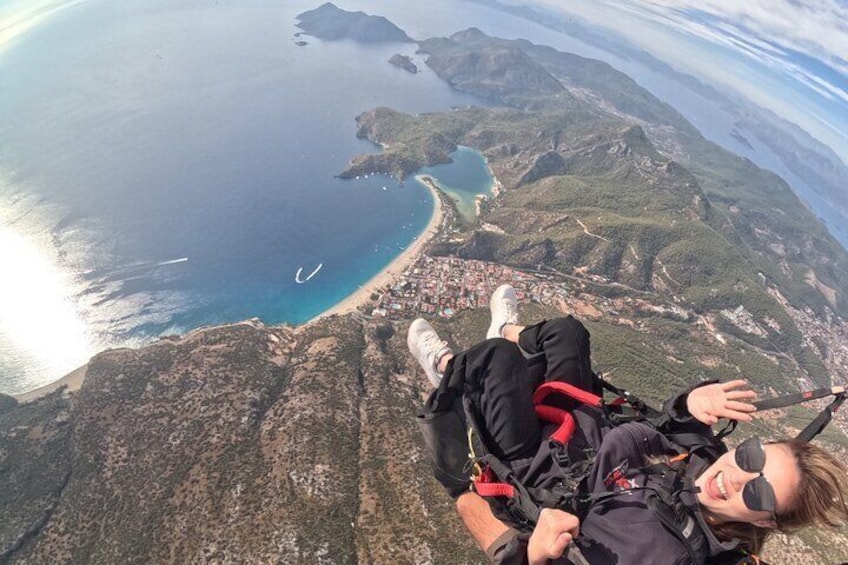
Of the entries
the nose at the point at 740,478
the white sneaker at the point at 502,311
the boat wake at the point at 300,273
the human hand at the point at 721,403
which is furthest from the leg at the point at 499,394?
the boat wake at the point at 300,273

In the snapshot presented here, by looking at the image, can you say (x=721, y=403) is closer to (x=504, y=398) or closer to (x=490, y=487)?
(x=504, y=398)

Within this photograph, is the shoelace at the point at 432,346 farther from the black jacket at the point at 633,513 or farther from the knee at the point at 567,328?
the black jacket at the point at 633,513

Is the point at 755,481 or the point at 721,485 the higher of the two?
the point at 755,481

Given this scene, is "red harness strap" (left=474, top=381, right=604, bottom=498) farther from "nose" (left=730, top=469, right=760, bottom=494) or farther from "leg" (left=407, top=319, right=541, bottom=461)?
"nose" (left=730, top=469, right=760, bottom=494)

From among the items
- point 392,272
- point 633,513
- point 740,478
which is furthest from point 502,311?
point 392,272

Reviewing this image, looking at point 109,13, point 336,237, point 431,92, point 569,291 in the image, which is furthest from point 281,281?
point 109,13

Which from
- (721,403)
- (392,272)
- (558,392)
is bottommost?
(392,272)
